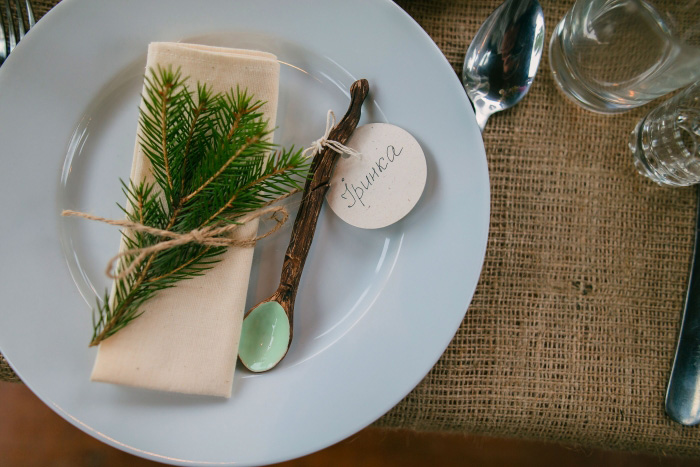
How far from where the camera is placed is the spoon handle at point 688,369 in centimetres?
62

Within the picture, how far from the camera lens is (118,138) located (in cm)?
61

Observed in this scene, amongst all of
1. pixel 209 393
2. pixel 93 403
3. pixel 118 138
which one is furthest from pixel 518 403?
pixel 118 138

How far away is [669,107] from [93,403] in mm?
885

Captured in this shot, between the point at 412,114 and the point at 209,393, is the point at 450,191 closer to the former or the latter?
the point at 412,114

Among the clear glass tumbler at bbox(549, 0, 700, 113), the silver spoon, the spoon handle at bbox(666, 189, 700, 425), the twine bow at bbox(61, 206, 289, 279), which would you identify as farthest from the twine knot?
the spoon handle at bbox(666, 189, 700, 425)

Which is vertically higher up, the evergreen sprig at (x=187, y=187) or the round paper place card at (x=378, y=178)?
the evergreen sprig at (x=187, y=187)

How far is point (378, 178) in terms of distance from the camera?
588 mm

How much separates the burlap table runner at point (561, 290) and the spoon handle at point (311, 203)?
18cm

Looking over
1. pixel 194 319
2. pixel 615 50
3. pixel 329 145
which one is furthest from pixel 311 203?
pixel 615 50

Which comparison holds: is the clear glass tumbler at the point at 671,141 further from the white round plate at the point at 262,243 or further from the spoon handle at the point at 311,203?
the spoon handle at the point at 311,203

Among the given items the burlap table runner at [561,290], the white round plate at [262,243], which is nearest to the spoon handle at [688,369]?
the burlap table runner at [561,290]

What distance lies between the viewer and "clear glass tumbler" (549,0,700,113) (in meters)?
0.61

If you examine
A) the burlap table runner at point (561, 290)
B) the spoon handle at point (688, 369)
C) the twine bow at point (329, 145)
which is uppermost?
the twine bow at point (329, 145)

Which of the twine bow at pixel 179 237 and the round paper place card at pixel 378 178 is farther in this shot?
the round paper place card at pixel 378 178
